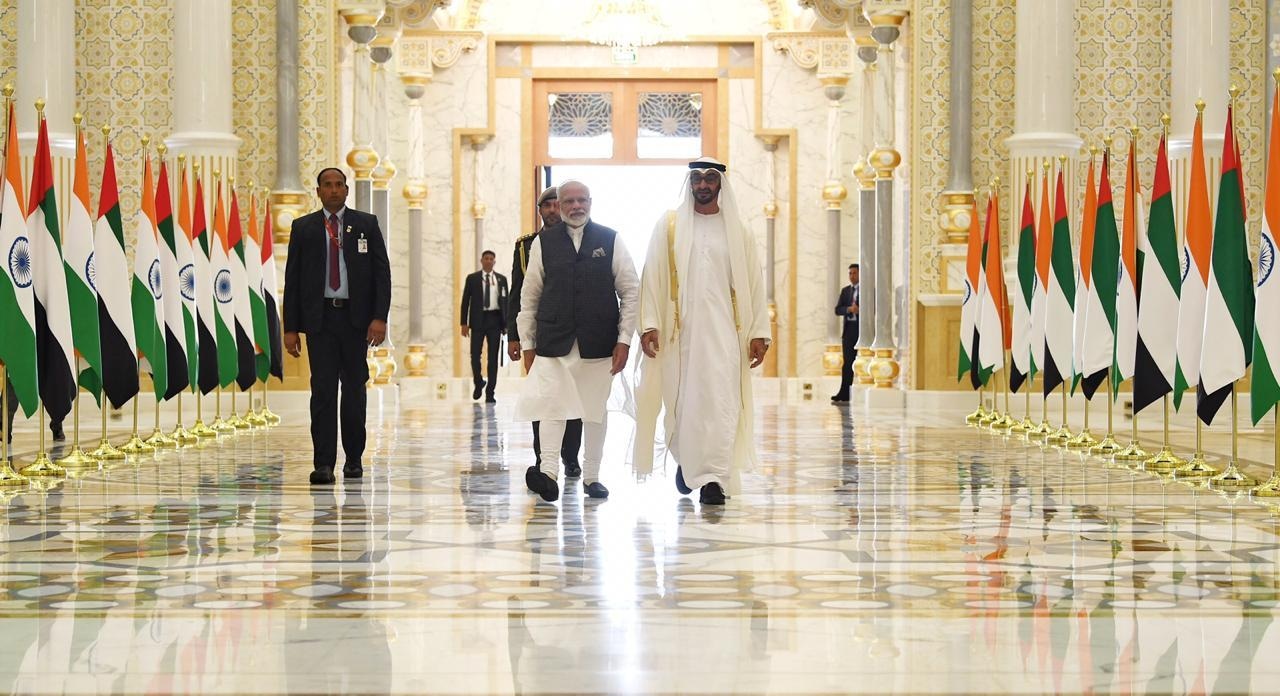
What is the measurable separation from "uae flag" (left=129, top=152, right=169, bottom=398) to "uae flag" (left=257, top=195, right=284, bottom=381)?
209cm

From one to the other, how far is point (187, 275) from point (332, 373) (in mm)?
3302

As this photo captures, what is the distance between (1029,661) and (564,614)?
1214 mm

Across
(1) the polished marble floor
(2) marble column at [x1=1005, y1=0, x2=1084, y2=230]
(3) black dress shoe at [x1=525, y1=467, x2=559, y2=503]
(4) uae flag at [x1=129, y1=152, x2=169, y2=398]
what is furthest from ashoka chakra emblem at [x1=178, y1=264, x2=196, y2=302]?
(2) marble column at [x1=1005, y1=0, x2=1084, y2=230]

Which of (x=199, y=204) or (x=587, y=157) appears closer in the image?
(x=199, y=204)

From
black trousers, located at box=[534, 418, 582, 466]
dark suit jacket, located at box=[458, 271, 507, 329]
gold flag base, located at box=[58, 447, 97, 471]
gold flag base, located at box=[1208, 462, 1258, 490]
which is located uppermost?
dark suit jacket, located at box=[458, 271, 507, 329]

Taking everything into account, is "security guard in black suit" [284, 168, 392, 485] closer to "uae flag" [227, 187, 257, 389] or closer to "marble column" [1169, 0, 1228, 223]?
"uae flag" [227, 187, 257, 389]

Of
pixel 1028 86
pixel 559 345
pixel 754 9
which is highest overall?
pixel 754 9

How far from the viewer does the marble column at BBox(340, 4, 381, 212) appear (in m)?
15.0

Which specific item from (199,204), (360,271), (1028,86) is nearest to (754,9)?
(1028,86)

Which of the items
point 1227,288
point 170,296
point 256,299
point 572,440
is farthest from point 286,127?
point 1227,288

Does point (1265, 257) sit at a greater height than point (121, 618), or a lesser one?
greater

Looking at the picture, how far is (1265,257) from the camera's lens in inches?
277

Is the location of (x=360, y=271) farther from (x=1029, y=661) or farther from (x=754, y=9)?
(x=754, y=9)

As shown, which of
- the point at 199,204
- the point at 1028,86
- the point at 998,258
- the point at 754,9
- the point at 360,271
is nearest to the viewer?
the point at 360,271
